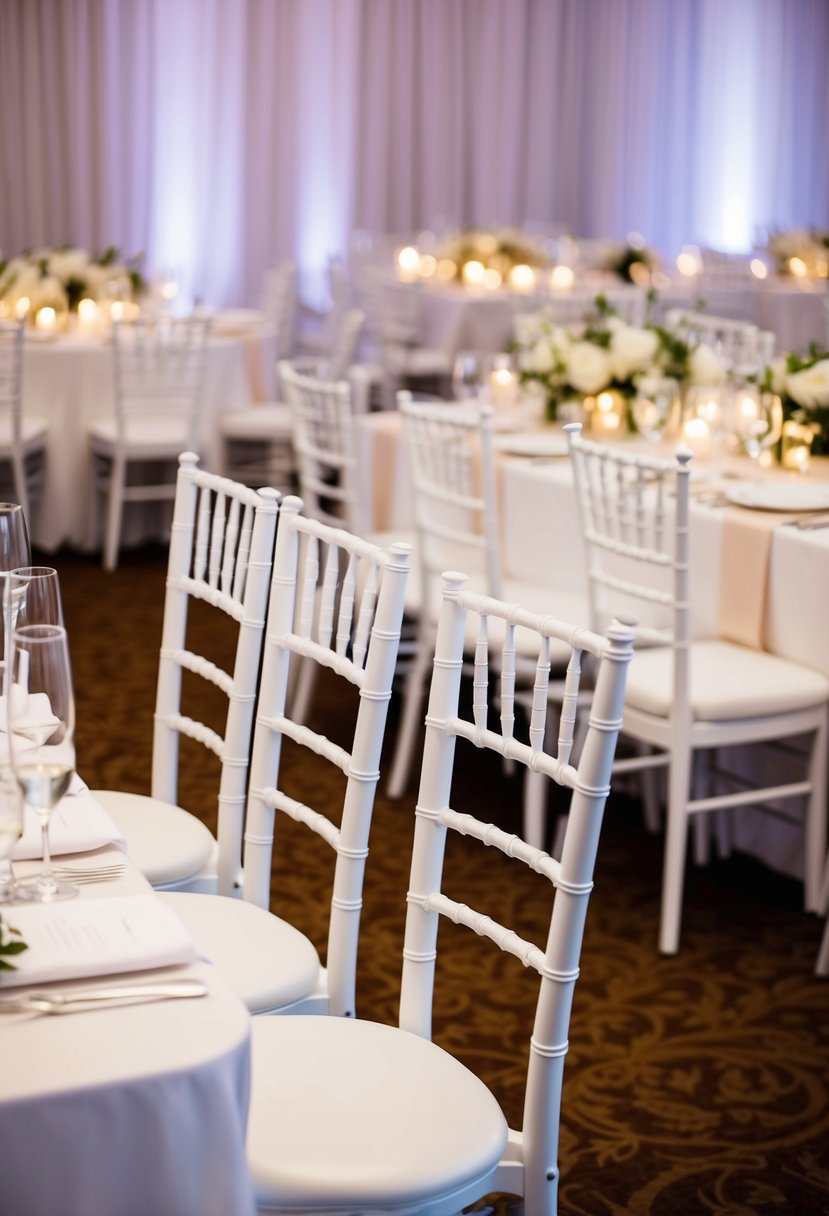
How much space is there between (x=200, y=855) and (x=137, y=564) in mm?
4035

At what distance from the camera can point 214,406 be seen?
6.60 meters

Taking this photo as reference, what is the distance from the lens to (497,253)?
8.69m

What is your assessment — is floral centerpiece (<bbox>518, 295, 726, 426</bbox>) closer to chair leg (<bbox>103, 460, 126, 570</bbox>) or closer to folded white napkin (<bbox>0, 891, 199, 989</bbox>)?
chair leg (<bbox>103, 460, 126, 570</bbox>)

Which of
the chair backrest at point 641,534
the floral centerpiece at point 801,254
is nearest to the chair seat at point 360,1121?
the chair backrest at point 641,534

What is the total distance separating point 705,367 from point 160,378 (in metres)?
2.56

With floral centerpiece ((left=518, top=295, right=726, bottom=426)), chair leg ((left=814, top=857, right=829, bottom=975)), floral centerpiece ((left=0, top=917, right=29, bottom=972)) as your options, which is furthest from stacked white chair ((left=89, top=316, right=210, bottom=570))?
floral centerpiece ((left=0, top=917, right=29, bottom=972))

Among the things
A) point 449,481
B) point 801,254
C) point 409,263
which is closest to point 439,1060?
point 449,481

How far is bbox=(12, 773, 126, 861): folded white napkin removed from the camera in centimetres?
169

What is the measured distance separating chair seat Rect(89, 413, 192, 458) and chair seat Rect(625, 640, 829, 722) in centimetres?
319

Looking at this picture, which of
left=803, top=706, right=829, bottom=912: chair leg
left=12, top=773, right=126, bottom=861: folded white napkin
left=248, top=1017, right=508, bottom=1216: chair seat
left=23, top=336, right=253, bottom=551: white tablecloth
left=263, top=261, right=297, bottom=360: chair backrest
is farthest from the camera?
left=263, top=261, right=297, bottom=360: chair backrest

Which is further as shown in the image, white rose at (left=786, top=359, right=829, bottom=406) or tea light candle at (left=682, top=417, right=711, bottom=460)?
tea light candle at (left=682, top=417, right=711, bottom=460)

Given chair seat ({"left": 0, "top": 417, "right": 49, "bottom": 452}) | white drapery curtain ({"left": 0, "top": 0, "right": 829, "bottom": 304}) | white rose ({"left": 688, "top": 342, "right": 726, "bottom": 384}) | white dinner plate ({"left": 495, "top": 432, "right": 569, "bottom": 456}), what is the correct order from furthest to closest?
white drapery curtain ({"left": 0, "top": 0, "right": 829, "bottom": 304}), chair seat ({"left": 0, "top": 417, "right": 49, "bottom": 452}), white rose ({"left": 688, "top": 342, "right": 726, "bottom": 384}), white dinner plate ({"left": 495, "top": 432, "right": 569, "bottom": 456})

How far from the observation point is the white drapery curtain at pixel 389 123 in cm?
995

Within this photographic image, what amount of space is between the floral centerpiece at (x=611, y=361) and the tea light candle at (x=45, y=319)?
2754 mm
